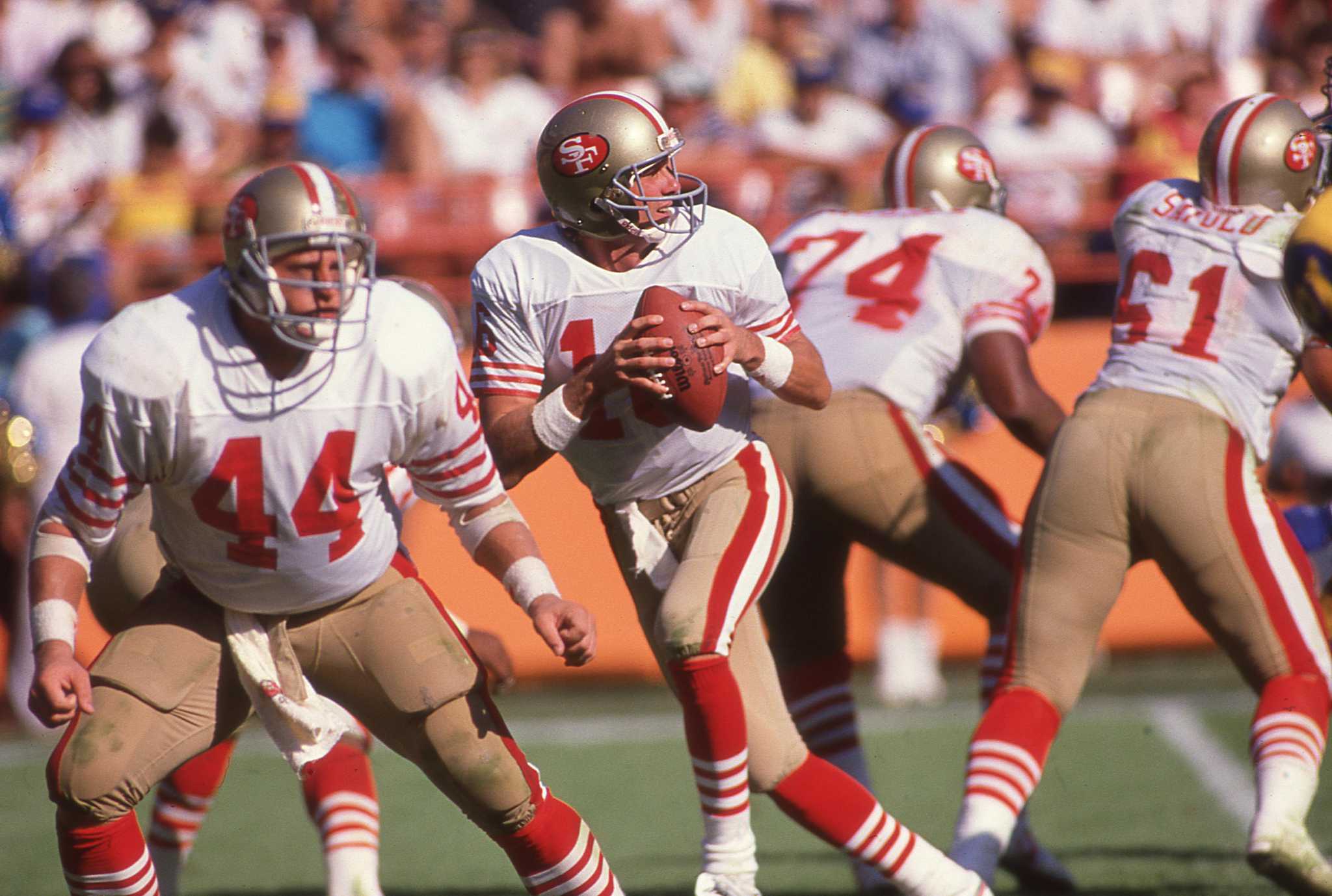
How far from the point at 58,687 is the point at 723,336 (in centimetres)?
143

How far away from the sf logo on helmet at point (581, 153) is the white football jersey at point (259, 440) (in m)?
0.48

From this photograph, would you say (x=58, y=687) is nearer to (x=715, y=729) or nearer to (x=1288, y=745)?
(x=715, y=729)

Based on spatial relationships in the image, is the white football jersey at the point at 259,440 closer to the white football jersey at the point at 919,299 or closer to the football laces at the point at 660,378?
the football laces at the point at 660,378

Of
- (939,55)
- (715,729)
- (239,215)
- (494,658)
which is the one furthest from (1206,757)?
(939,55)

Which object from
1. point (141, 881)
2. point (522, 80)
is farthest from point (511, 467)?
point (522, 80)

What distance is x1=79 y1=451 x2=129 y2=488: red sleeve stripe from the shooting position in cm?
313

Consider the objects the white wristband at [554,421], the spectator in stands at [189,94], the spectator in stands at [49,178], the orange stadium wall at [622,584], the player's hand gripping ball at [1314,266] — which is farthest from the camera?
the spectator in stands at [189,94]

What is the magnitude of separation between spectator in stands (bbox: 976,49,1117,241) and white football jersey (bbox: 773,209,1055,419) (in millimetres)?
3798

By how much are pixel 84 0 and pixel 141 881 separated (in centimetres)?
793

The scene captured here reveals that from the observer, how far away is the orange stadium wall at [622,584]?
8.02 meters

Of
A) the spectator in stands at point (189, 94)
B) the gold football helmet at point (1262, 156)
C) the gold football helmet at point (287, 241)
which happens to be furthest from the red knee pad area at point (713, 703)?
the spectator in stands at point (189, 94)

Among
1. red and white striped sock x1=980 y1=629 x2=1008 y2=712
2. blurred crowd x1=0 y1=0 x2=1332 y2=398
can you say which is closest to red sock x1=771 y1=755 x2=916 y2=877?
red and white striped sock x1=980 y1=629 x2=1008 y2=712

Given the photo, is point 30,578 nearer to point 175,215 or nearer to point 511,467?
point 511,467

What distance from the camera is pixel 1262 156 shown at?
3963 mm
